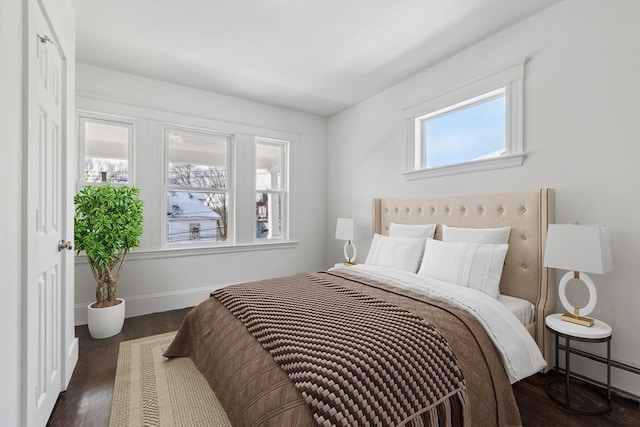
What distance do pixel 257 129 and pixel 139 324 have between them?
269cm

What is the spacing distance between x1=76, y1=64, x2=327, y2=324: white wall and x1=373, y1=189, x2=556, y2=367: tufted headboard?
2161 mm

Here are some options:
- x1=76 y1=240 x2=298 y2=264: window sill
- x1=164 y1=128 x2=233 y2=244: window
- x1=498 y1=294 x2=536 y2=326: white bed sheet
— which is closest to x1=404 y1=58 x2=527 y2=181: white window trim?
x1=498 y1=294 x2=536 y2=326: white bed sheet

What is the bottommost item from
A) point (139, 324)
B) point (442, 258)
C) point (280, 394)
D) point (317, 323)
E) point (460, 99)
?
point (139, 324)

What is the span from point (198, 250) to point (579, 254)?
11.8 ft

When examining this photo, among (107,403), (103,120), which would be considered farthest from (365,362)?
(103,120)

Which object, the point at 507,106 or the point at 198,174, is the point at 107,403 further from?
the point at 507,106

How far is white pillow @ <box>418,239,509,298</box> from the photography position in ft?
7.20

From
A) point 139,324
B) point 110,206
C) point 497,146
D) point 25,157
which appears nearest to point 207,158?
point 110,206

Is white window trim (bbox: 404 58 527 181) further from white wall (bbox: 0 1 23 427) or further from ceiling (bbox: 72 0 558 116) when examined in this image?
white wall (bbox: 0 1 23 427)

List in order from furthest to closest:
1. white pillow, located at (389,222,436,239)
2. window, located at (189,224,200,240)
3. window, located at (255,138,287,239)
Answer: window, located at (255,138,287,239)
window, located at (189,224,200,240)
white pillow, located at (389,222,436,239)

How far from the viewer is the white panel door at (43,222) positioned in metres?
1.33

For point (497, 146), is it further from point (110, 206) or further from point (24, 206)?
point (110, 206)

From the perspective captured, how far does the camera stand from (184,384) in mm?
2012

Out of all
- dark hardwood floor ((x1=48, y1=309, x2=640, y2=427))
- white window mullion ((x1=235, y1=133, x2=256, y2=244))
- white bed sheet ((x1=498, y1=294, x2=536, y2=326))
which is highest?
white window mullion ((x1=235, y1=133, x2=256, y2=244))
